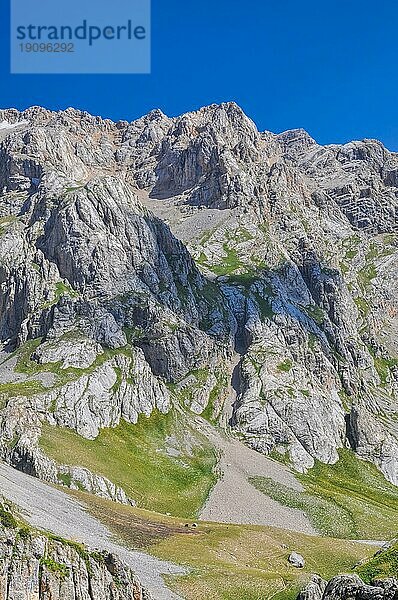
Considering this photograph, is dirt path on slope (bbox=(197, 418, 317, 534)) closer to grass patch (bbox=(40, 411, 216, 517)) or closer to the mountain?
the mountain

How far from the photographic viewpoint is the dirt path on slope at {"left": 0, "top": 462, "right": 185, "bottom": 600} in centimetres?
4597

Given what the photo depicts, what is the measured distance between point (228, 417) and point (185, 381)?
53.7 ft

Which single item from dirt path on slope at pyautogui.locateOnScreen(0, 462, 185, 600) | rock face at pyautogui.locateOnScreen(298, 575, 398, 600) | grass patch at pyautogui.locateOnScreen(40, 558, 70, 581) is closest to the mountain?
dirt path on slope at pyautogui.locateOnScreen(0, 462, 185, 600)

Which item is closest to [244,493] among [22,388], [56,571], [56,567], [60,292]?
[22,388]

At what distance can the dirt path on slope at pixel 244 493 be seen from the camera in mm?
94438

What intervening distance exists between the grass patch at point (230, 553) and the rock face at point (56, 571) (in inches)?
530

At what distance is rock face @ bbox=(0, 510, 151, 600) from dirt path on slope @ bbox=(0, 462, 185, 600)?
408 inches

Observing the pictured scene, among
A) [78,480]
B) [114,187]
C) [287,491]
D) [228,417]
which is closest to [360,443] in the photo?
[228,417]

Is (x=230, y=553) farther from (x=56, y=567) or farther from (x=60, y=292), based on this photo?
(x=60, y=292)

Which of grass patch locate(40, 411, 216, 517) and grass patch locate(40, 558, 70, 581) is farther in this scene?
grass patch locate(40, 411, 216, 517)

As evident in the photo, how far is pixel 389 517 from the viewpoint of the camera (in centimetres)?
10912

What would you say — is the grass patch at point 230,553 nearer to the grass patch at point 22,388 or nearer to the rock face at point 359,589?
the rock face at point 359,589

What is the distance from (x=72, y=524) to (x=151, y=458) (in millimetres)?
60471

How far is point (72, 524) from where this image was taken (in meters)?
55.1
